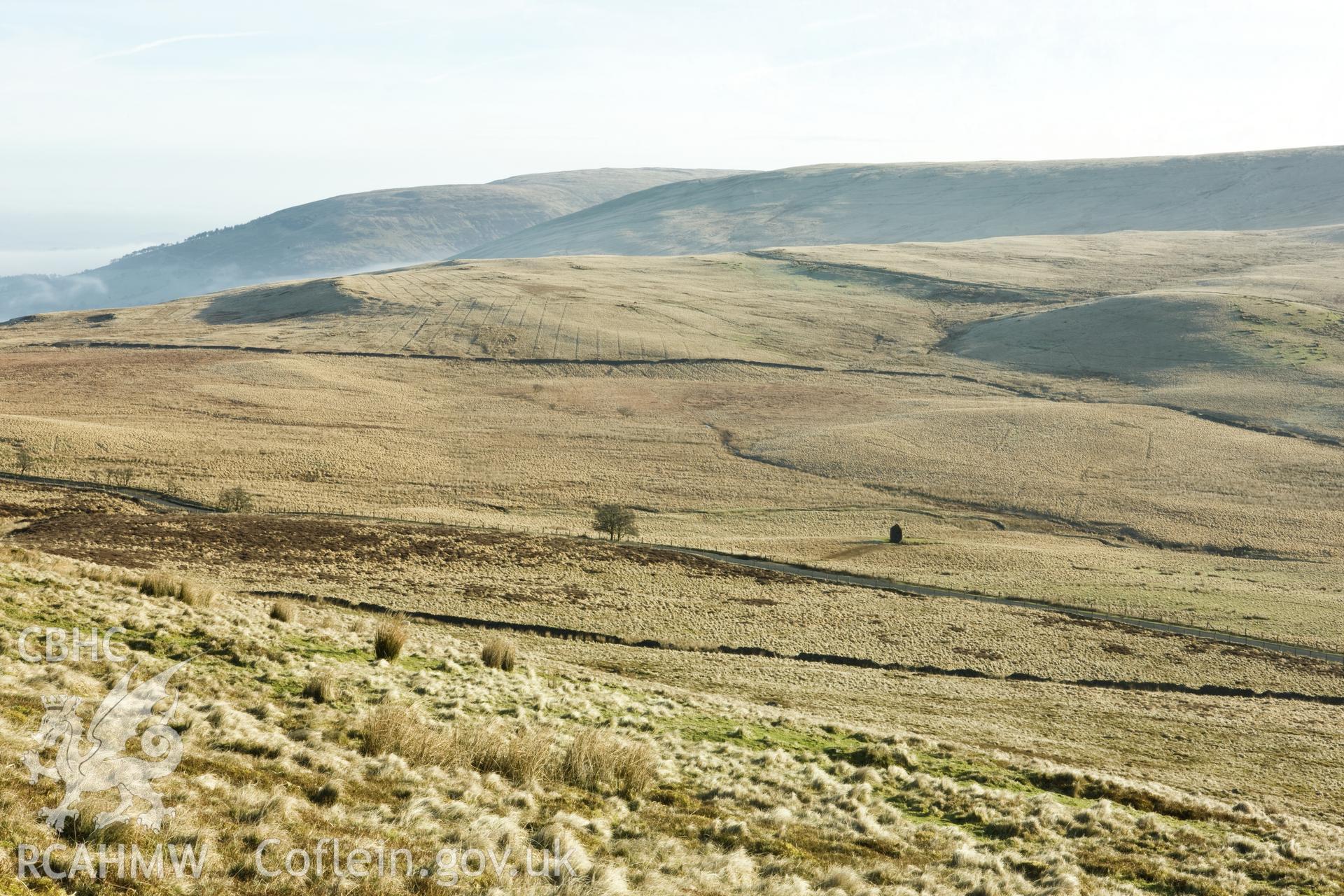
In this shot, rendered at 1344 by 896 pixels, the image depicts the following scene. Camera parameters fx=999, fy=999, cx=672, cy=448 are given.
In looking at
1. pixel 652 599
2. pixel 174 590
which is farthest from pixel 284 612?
pixel 652 599

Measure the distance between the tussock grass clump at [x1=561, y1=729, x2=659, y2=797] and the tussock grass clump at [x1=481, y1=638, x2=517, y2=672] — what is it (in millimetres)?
7040

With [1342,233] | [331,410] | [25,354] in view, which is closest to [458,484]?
[331,410]

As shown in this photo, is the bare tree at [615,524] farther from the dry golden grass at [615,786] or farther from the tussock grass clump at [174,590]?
the tussock grass clump at [174,590]

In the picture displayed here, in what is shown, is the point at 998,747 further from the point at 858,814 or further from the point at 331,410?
the point at 331,410

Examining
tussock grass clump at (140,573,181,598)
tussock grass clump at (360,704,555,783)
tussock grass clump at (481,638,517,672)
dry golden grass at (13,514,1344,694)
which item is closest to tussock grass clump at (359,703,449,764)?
tussock grass clump at (360,704,555,783)

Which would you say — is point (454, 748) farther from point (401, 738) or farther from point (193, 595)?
point (193, 595)

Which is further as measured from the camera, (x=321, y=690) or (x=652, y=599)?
(x=652, y=599)

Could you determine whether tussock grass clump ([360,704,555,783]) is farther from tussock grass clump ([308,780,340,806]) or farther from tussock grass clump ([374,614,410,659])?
tussock grass clump ([374,614,410,659])

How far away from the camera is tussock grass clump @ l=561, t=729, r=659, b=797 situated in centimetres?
1279

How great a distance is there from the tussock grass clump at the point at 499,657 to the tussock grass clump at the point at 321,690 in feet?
18.2

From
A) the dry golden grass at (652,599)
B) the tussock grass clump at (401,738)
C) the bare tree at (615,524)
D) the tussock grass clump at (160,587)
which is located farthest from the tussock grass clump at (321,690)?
the bare tree at (615,524)

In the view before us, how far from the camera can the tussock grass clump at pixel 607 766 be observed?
12.8 m

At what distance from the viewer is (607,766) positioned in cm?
1306

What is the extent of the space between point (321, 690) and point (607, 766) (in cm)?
470
